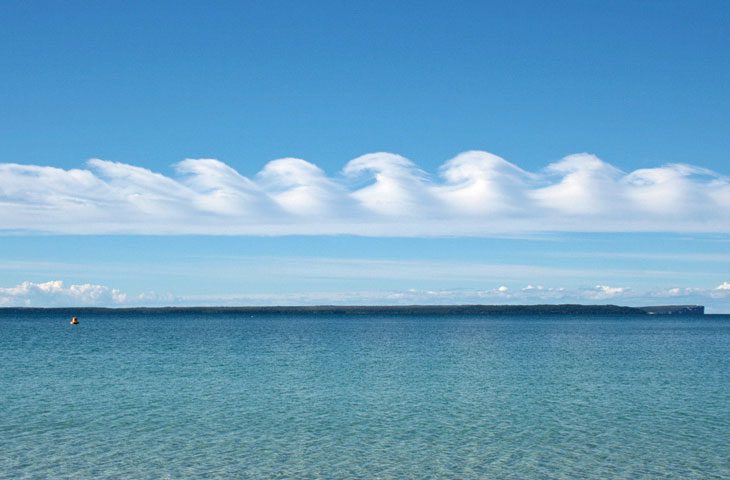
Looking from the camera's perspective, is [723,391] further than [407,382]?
No

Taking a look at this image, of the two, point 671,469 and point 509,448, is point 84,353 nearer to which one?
point 509,448

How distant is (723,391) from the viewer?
4603cm

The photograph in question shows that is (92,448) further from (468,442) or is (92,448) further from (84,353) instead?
(84,353)

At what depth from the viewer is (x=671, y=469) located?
24875 millimetres

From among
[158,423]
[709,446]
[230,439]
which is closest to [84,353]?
[158,423]

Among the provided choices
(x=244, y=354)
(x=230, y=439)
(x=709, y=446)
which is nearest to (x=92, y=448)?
(x=230, y=439)

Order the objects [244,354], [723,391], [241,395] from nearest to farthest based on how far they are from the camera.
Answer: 1. [241,395]
2. [723,391]
3. [244,354]

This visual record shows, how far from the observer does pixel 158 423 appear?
32.9 m

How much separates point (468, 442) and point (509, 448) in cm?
176

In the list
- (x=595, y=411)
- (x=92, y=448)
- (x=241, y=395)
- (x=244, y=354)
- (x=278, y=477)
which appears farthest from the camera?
(x=244, y=354)

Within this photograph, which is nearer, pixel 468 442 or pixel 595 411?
A: pixel 468 442

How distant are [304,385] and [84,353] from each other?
136ft

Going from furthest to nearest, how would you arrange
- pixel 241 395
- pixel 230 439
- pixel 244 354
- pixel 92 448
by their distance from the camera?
pixel 244 354 → pixel 241 395 → pixel 230 439 → pixel 92 448

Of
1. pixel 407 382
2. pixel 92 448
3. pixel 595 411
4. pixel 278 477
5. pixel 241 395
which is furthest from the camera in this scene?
pixel 407 382
